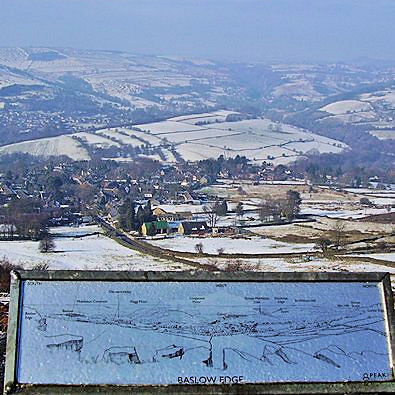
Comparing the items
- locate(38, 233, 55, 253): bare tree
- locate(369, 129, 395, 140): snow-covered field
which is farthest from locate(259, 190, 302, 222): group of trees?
locate(369, 129, 395, 140): snow-covered field

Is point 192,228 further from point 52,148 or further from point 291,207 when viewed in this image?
point 52,148

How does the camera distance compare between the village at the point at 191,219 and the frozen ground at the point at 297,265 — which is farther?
the village at the point at 191,219

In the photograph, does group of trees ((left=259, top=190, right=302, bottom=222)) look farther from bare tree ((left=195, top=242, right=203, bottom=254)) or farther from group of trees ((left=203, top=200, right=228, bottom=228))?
bare tree ((left=195, top=242, right=203, bottom=254))

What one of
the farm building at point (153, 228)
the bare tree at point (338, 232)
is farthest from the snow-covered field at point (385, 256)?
the farm building at point (153, 228)

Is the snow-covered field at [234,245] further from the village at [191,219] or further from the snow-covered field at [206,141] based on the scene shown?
the snow-covered field at [206,141]

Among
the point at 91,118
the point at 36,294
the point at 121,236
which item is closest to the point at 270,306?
the point at 36,294
